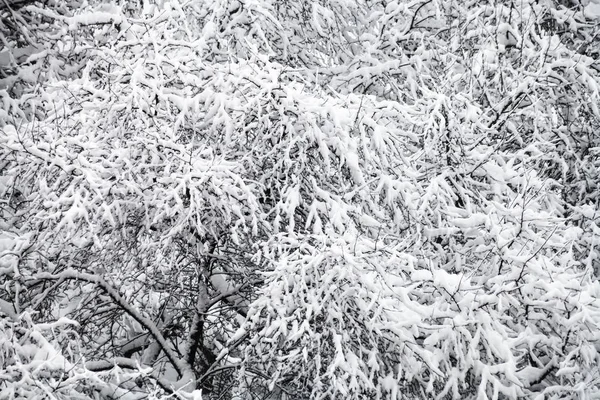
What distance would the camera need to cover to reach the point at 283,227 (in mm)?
4457

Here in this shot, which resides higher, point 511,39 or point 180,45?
point 180,45

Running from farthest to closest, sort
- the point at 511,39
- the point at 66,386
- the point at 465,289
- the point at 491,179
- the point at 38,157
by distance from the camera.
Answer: the point at 511,39 < the point at 491,179 < the point at 38,157 < the point at 465,289 < the point at 66,386

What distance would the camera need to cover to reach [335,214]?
157 inches

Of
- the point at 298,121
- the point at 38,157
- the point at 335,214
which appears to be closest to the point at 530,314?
the point at 335,214

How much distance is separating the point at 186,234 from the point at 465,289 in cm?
194

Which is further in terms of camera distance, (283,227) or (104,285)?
(283,227)

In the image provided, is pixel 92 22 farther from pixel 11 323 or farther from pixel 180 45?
pixel 11 323

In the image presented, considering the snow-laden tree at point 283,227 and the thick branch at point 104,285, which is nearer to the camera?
the snow-laden tree at point 283,227

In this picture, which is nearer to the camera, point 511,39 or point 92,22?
point 92,22

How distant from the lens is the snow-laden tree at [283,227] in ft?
10.9

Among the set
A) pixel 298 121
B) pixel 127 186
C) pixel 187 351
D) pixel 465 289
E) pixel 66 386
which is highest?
pixel 298 121

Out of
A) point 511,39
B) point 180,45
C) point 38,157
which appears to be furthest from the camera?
point 511,39

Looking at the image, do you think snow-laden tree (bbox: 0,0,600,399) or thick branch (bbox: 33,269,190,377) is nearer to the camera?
snow-laden tree (bbox: 0,0,600,399)

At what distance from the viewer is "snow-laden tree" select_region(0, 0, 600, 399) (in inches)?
131
